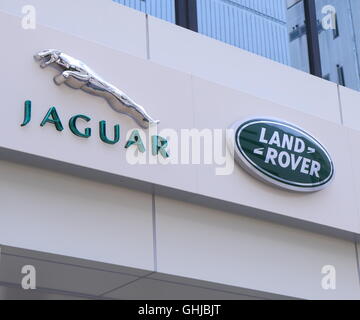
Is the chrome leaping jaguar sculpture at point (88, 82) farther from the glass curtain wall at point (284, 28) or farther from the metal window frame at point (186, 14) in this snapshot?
the metal window frame at point (186, 14)

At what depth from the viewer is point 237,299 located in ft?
25.6

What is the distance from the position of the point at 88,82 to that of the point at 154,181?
0.95 metres

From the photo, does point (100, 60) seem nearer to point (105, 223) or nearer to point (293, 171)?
point (105, 223)

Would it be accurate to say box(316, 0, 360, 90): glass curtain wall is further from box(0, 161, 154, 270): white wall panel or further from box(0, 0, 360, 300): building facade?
box(0, 161, 154, 270): white wall panel

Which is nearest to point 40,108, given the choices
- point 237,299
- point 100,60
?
point 100,60

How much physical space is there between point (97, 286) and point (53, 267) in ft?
1.95

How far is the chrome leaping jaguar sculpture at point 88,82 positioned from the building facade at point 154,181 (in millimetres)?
48

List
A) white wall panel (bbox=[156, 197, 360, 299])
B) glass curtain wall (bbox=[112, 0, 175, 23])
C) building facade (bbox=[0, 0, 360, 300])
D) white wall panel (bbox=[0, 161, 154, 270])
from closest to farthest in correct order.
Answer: white wall panel (bbox=[0, 161, 154, 270])
building facade (bbox=[0, 0, 360, 300])
white wall panel (bbox=[156, 197, 360, 299])
glass curtain wall (bbox=[112, 0, 175, 23])

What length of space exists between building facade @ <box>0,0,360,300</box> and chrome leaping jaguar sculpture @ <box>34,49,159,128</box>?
0.05m

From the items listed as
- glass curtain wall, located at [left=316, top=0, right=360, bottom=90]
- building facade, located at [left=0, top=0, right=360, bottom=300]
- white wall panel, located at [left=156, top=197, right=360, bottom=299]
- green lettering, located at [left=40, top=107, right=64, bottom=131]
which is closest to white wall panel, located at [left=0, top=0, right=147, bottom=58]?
building facade, located at [left=0, top=0, right=360, bottom=300]

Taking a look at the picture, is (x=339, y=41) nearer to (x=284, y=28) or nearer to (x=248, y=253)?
(x=284, y=28)

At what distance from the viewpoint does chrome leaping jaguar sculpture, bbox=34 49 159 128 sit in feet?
22.2

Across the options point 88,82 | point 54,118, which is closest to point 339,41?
point 88,82

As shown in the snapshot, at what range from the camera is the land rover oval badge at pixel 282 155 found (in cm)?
776
